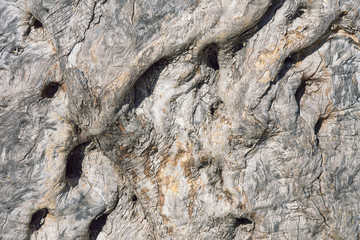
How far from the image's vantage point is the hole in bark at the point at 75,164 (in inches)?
161

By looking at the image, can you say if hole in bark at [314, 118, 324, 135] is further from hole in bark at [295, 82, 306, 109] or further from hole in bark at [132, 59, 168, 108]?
hole in bark at [132, 59, 168, 108]

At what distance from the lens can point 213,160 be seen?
12.9 feet

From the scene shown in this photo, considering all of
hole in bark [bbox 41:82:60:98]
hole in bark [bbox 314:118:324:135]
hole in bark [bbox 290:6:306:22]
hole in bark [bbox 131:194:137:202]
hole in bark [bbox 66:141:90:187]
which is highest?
hole in bark [bbox 41:82:60:98]

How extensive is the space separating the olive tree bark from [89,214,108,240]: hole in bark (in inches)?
7.0

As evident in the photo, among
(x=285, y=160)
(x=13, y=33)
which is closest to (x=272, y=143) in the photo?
(x=285, y=160)

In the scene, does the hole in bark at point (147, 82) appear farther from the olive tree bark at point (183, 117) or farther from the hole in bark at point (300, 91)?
the hole in bark at point (300, 91)

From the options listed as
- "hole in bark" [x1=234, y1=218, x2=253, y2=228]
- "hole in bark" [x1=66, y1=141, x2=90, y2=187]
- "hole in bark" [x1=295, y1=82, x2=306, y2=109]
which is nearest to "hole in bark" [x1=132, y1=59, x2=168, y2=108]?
"hole in bark" [x1=66, y1=141, x2=90, y2=187]

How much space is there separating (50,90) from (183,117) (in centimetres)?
154

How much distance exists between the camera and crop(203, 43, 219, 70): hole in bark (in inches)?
146

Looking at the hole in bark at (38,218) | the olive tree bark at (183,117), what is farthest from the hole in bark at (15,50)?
the hole in bark at (38,218)

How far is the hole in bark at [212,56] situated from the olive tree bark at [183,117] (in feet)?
0.07

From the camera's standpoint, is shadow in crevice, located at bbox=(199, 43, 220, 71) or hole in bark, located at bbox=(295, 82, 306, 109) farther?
hole in bark, located at bbox=(295, 82, 306, 109)

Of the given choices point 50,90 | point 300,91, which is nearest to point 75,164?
point 50,90

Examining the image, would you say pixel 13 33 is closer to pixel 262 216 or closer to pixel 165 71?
pixel 165 71
